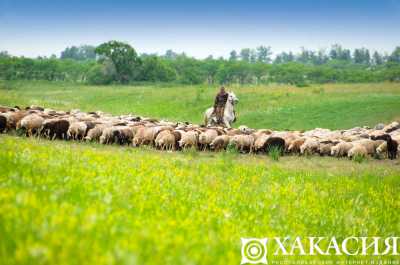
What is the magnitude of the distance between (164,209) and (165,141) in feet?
38.8

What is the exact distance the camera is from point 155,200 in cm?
657

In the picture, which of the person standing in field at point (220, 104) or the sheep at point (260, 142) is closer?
the sheep at point (260, 142)

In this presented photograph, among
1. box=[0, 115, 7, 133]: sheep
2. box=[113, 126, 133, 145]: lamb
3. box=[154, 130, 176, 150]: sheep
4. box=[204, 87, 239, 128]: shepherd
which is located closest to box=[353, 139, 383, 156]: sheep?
box=[154, 130, 176, 150]: sheep

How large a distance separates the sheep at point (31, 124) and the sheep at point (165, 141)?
4.68 metres

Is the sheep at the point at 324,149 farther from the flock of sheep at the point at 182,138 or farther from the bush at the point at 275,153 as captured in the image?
the bush at the point at 275,153

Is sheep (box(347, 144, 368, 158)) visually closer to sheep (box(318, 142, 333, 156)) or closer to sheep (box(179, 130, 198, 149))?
sheep (box(318, 142, 333, 156))

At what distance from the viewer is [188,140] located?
719 inches

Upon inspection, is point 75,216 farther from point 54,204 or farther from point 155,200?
point 155,200

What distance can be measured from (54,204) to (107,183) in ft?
7.21

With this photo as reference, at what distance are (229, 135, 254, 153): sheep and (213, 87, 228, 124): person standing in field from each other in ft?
25.8

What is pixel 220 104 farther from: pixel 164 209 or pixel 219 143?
pixel 164 209

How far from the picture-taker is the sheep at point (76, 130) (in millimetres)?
18219

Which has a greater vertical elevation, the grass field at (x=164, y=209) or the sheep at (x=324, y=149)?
the grass field at (x=164, y=209)

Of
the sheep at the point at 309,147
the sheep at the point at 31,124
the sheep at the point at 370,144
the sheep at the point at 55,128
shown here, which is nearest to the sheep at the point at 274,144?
the sheep at the point at 309,147
